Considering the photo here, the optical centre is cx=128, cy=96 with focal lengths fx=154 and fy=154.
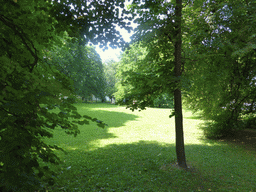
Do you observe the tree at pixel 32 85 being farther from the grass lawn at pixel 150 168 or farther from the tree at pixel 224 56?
the tree at pixel 224 56

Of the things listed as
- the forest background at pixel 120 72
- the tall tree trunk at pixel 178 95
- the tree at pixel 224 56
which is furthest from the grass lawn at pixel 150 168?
the tree at pixel 224 56

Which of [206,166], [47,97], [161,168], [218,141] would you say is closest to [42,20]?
[47,97]

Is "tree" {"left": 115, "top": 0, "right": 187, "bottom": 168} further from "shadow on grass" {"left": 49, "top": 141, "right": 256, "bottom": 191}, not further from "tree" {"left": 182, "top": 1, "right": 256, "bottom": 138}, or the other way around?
"shadow on grass" {"left": 49, "top": 141, "right": 256, "bottom": 191}

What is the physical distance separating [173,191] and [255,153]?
6.35 metres

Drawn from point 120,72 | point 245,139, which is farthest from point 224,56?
point 245,139

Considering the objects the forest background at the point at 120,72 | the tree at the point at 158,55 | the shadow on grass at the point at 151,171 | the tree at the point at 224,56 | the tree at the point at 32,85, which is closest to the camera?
the tree at the point at 32,85

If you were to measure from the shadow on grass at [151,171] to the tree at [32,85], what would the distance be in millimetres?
2334

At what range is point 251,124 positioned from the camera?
11578 millimetres

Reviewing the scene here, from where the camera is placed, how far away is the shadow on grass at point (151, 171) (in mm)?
4641

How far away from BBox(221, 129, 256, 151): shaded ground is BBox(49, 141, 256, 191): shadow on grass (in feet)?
6.54

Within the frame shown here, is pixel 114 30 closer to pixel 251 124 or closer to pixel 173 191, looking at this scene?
pixel 173 191

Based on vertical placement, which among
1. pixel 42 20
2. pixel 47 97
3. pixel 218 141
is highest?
pixel 42 20

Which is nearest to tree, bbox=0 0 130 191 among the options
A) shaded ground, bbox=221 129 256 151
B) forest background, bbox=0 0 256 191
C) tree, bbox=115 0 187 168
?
forest background, bbox=0 0 256 191

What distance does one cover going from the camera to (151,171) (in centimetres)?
563
